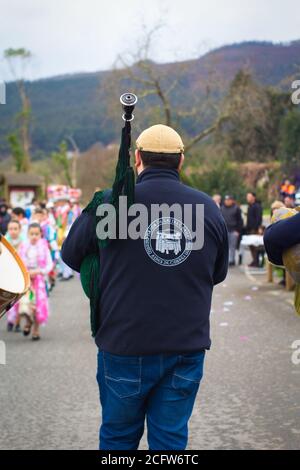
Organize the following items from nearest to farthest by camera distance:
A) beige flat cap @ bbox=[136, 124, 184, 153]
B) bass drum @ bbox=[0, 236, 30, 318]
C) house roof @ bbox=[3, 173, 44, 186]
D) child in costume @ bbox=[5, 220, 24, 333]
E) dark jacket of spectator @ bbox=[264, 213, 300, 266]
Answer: dark jacket of spectator @ bbox=[264, 213, 300, 266]
beige flat cap @ bbox=[136, 124, 184, 153]
bass drum @ bbox=[0, 236, 30, 318]
child in costume @ bbox=[5, 220, 24, 333]
house roof @ bbox=[3, 173, 44, 186]

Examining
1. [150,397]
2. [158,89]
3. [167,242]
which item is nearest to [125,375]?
[150,397]

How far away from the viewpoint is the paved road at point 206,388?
621 cm

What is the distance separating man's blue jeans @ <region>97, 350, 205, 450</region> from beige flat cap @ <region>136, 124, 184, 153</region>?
3.29ft

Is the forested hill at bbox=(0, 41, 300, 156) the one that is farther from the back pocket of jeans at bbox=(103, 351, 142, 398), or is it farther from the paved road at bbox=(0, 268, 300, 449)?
the back pocket of jeans at bbox=(103, 351, 142, 398)

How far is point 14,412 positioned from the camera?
22.9 ft

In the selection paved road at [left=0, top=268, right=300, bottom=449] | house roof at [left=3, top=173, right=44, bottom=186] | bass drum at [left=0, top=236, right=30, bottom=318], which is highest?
bass drum at [left=0, top=236, right=30, bottom=318]

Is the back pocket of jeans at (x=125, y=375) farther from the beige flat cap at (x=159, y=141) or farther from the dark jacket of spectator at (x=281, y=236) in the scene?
the beige flat cap at (x=159, y=141)

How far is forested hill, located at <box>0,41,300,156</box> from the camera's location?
147 ft

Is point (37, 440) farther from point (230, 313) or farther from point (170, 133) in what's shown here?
point (230, 313)

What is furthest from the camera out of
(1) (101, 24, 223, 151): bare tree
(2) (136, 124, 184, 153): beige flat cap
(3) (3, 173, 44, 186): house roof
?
(3) (3, 173, 44, 186): house roof

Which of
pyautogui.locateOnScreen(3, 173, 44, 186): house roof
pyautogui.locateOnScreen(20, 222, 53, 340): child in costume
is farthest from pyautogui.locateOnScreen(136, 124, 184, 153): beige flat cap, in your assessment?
pyautogui.locateOnScreen(3, 173, 44, 186): house roof

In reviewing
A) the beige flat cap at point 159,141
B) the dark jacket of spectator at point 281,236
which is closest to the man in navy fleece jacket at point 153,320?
the beige flat cap at point 159,141

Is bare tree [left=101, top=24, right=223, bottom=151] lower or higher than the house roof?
higher
